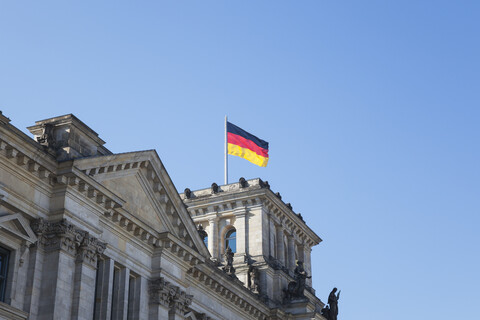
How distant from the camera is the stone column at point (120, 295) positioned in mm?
31094

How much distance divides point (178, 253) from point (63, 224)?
24.7ft

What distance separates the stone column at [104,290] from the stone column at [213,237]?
19.2 metres

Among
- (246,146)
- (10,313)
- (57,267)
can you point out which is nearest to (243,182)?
(246,146)

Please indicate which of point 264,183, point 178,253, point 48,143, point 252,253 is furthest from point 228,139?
point 48,143

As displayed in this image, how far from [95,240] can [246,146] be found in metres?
23.7

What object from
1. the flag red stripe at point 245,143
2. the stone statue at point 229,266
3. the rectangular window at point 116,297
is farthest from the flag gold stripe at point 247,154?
the rectangular window at point 116,297

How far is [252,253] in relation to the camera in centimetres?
4781

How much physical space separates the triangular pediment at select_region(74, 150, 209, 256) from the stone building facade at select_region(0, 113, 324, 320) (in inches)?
1.7

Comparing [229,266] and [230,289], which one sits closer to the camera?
[230,289]

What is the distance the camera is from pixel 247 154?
52.1 meters

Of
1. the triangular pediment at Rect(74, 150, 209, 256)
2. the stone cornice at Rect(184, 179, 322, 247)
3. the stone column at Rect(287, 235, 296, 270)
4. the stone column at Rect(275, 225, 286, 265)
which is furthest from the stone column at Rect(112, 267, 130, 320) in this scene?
the stone column at Rect(287, 235, 296, 270)

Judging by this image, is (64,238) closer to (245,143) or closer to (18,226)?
(18,226)

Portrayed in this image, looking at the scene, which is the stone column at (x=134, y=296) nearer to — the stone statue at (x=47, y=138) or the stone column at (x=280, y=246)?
the stone statue at (x=47, y=138)

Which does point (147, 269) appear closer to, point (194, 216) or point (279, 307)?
point (279, 307)
